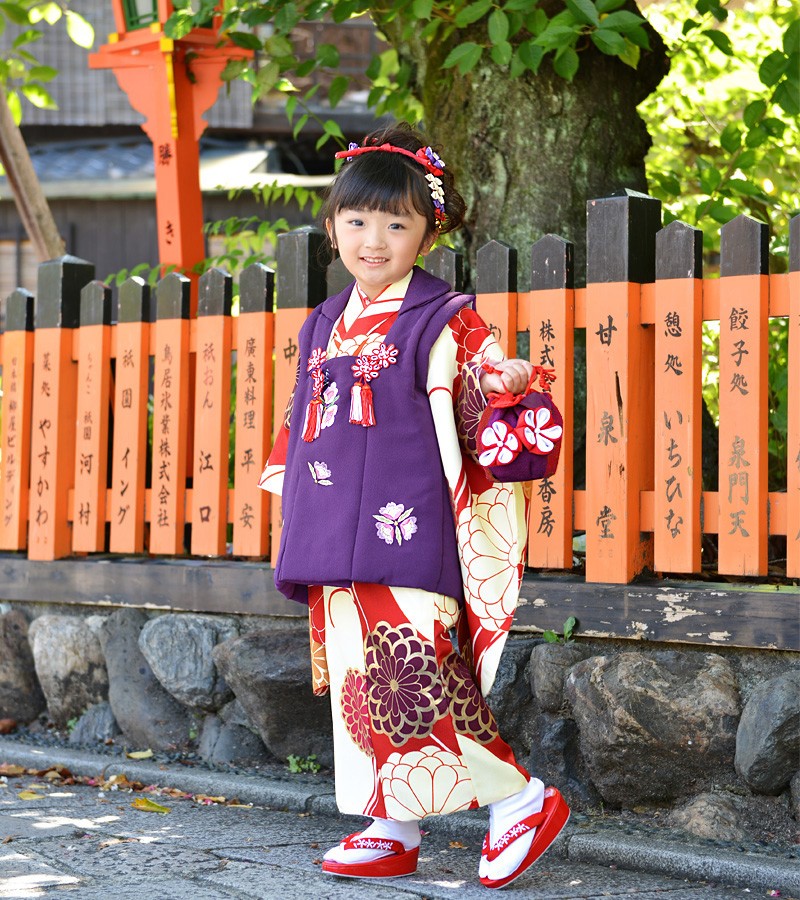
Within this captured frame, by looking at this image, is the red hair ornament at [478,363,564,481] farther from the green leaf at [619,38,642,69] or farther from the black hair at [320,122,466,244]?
the green leaf at [619,38,642,69]

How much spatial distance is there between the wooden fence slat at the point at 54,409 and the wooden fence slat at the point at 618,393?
2.26 meters

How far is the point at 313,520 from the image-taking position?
2.88 meters

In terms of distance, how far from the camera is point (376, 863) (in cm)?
287

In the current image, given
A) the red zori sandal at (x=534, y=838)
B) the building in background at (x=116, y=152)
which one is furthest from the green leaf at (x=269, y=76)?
the building in background at (x=116, y=152)

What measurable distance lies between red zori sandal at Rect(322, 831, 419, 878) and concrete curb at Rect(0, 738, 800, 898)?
423mm

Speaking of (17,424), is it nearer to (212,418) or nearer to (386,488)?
(212,418)

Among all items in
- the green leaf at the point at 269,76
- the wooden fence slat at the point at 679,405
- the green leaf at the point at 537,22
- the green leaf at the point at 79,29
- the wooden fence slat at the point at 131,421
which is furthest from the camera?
the green leaf at the point at 79,29

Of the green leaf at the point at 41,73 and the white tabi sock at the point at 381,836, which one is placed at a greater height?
the green leaf at the point at 41,73

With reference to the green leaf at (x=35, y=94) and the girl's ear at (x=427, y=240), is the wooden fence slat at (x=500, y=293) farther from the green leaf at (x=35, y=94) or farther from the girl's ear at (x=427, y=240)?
the green leaf at (x=35, y=94)

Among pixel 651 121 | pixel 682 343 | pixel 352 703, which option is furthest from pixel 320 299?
pixel 651 121

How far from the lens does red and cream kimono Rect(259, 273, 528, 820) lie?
2.77 metres

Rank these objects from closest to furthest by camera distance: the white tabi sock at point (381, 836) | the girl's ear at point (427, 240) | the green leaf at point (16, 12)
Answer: the white tabi sock at point (381, 836), the girl's ear at point (427, 240), the green leaf at point (16, 12)

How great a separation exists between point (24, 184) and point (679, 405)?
14.3ft

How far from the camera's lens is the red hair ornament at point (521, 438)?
2584 millimetres
